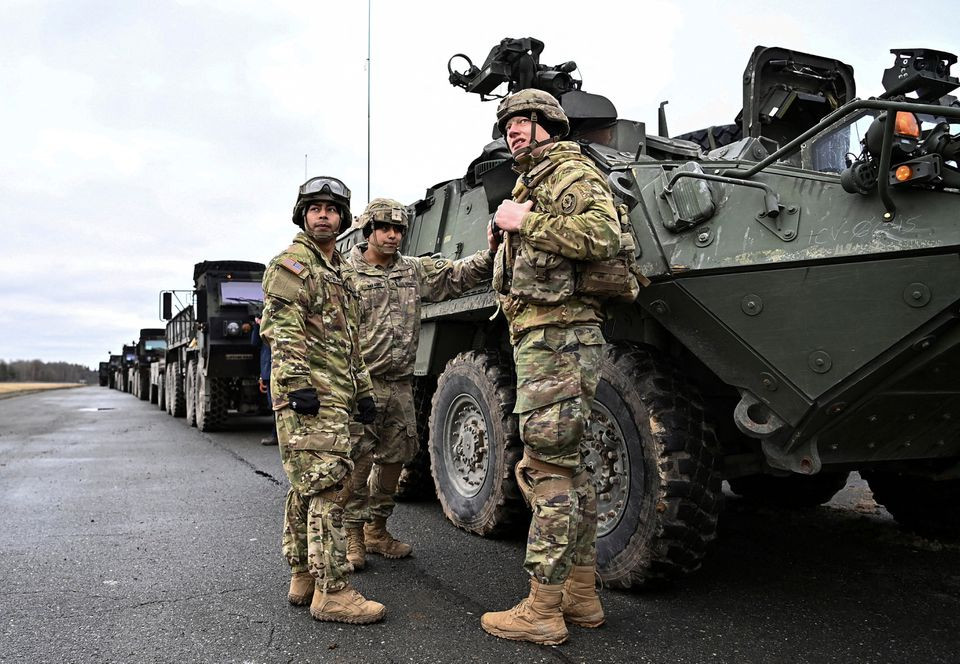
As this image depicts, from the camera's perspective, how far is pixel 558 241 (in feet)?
9.74

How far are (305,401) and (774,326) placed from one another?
1735mm

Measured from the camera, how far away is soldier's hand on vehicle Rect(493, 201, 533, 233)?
3102mm

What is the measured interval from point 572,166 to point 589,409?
35.4 inches

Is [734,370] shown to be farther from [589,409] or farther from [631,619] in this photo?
[631,619]

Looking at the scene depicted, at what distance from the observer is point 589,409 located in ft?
10.3

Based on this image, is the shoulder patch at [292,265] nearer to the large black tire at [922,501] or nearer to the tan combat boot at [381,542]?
the tan combat boot at [381,542]

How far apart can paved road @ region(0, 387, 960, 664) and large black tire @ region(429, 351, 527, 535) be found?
17 centimetres

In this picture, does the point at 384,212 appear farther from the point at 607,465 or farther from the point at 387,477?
the point at 607,465

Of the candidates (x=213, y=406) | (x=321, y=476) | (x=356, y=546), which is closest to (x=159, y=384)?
(x=213, y=406)

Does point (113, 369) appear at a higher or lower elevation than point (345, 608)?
higher

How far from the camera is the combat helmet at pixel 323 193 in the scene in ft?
11.4

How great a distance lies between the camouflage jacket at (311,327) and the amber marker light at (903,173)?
6.94 ft

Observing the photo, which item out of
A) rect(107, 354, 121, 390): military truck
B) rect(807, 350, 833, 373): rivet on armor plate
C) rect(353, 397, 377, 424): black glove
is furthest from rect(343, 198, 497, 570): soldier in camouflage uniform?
rect(107, 354, 121, 390): military truck

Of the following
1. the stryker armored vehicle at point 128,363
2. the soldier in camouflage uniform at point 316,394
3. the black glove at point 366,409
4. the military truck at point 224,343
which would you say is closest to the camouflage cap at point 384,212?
the soldier in camouflage uniform at point 316,394
